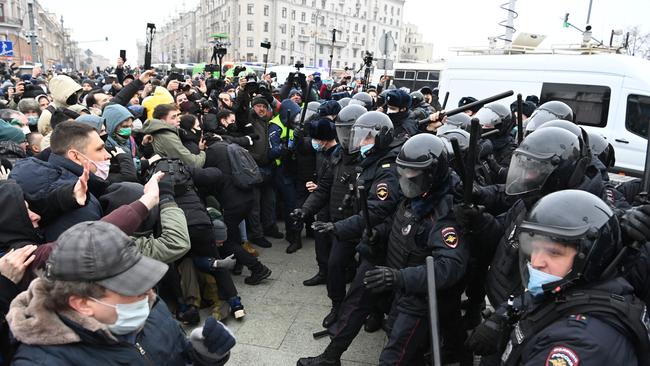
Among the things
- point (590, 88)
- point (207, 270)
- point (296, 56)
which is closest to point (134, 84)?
point (207, 270)

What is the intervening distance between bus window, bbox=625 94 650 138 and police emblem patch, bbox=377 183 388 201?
704 centimetres

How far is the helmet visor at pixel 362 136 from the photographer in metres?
4.28

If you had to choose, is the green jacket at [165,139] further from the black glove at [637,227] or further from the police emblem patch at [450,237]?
the black glove at [637,227]

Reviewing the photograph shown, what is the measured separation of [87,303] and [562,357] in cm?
177

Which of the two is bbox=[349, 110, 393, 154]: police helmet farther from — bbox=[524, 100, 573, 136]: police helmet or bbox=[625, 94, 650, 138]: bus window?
bbox=[625, 94, 650, 138]: bus window

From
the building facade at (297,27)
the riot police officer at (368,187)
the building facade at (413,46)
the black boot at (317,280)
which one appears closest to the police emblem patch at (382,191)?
the riot police officer at (368,187)

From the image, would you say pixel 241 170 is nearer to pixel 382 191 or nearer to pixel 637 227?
pixel 382 191

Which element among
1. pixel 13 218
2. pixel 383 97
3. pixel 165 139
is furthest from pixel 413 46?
pixel 13 218

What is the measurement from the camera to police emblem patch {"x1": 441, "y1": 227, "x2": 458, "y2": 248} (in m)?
2.91

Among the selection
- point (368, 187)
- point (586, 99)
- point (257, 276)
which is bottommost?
point (257, 276)

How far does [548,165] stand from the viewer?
9.04 ft

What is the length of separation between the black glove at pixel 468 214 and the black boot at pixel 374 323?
6.22 ft

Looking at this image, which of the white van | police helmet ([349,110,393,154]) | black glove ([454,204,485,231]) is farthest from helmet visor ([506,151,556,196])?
the white van

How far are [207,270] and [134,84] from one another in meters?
3.10
